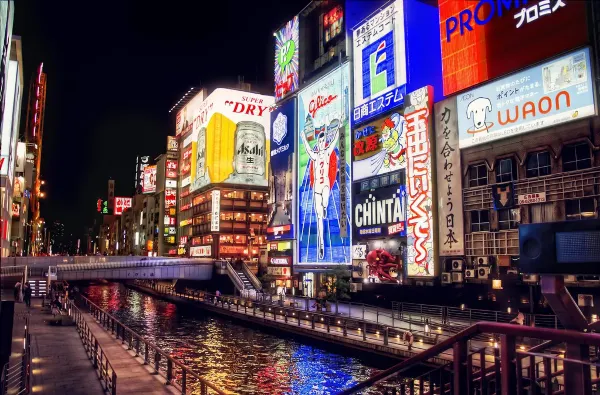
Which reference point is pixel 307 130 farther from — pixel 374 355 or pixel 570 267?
pixel 570 267

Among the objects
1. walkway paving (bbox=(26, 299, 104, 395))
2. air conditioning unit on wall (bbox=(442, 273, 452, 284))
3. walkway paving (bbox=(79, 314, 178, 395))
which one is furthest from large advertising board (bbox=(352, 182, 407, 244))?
walkway paving (bbox=(26, 299, 104, 395))

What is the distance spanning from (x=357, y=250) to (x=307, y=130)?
20.5 meters

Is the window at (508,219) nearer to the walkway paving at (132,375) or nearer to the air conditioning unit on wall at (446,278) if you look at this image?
the air conditioning unit on wall at (446,278)

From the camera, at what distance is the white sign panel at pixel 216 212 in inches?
3949

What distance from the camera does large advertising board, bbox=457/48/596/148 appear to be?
3088 centimetres

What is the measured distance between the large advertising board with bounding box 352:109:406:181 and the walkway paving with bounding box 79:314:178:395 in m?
29.4

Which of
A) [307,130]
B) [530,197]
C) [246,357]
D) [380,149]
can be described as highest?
[307,130]

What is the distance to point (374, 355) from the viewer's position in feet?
87.0

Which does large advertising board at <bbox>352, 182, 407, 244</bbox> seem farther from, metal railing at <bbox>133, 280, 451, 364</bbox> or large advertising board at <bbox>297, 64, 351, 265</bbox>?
metal railing at <bbox>133, 280, 451, 364</bbox>

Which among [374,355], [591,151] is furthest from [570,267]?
[591,151]

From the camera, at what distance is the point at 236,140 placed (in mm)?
102375

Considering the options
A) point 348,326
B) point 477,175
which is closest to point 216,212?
point 477,175

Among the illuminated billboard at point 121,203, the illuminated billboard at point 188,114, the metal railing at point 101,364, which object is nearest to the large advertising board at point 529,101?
the metal railing at point 101,364

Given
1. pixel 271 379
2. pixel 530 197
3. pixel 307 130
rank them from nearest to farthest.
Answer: pixel 271 379 → pixel 530 197 → pixel 307 130
